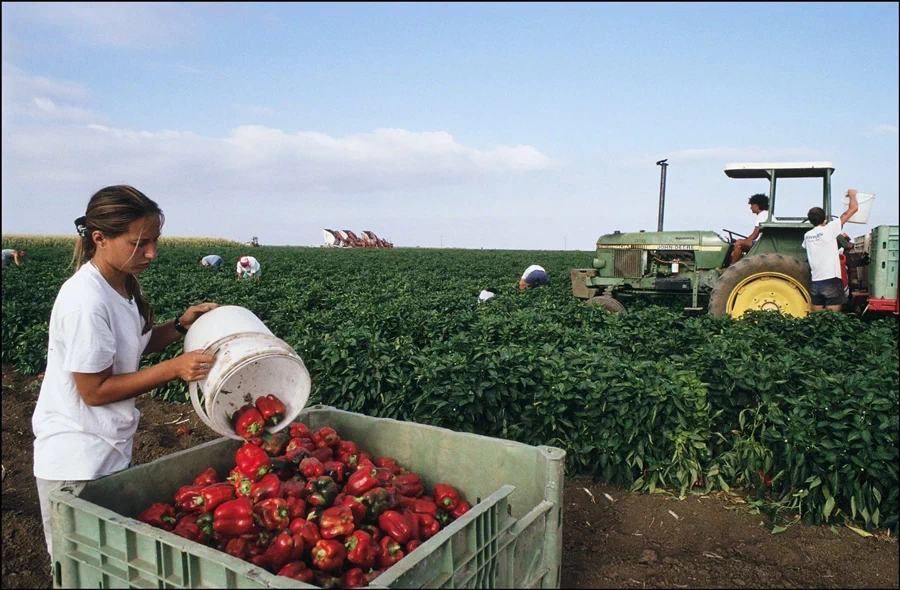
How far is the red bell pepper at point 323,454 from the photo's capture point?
311cm

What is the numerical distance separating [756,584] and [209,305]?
11.1 ft

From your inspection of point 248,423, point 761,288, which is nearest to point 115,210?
point 248,423

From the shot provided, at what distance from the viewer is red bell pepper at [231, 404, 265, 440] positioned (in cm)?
292

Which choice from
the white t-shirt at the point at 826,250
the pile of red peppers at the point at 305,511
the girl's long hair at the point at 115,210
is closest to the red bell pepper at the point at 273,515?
the pile of red peppers at the point at 305,511

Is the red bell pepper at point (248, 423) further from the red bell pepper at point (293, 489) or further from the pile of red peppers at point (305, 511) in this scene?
the red bell pepper at point (293, 489)

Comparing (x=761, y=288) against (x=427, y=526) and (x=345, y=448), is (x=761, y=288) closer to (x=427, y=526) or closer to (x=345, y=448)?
(x=345, y=448)

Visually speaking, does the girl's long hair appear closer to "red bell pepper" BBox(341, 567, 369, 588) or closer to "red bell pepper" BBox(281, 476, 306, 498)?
"red bell pepper" BBox(281, 476, 306, 498)

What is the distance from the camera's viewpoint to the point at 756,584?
348cm

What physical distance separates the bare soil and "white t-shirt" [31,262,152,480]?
1607 millimetres

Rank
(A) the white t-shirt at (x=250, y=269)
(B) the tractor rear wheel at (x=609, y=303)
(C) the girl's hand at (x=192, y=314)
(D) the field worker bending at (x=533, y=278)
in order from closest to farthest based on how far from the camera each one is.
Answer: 1. (C) the girl's hand at (x=192, y=314)
2. (B) the tractor rear wheel at (x=609, y=303)
3. (D) the field worker bending at (x=533, y=278)
4. (A) the white t-shirt at (x=250, y=269)

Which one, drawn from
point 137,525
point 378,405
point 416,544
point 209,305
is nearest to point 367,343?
point 378,405

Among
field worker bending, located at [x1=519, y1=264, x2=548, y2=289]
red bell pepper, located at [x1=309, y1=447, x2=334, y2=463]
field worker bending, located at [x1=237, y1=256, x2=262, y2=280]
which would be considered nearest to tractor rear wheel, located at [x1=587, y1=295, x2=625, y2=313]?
field worker bending, located at [x1=519, y1=264, x2=548, y2=289]

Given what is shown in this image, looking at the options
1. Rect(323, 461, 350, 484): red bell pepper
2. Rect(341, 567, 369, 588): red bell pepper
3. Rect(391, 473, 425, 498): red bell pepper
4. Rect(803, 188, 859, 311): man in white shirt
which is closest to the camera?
Rect(341, 567, 369, 588): red bell pepper

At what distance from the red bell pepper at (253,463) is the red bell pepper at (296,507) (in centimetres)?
25
